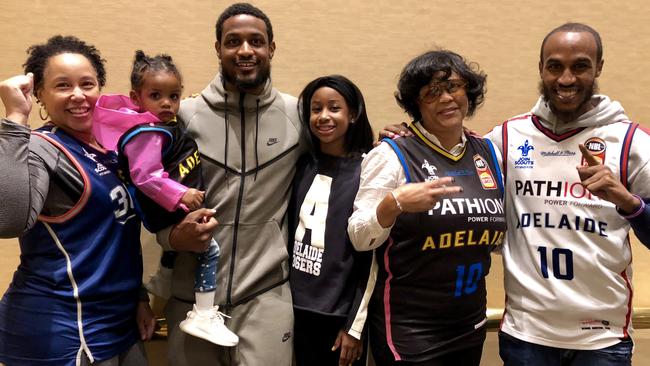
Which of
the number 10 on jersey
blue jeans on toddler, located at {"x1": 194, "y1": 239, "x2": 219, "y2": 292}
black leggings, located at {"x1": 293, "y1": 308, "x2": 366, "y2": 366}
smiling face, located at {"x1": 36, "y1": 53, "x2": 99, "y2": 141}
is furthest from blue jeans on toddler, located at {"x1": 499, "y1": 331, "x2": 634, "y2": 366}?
smiling face, located at {"x1": 36, "y1": 53, "x2": 99, "y2": 141}

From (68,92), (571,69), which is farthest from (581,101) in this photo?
(68,92)

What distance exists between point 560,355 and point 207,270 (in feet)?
3.74

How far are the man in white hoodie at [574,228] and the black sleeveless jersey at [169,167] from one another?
1.06 metres

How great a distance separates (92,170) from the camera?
145 cm

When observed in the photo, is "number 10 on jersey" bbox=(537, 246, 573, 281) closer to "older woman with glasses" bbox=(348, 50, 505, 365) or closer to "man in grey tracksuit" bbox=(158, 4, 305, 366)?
"older woman with glasses" bbox=(348, 50, 505, 365)

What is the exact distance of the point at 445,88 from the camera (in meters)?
1.53

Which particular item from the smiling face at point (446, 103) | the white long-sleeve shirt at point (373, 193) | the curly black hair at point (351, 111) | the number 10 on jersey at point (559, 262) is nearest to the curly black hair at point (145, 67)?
the curly black hair at point (351, 111)

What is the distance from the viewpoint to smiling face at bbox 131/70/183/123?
5.32 feet

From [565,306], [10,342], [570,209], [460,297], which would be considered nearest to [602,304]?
[565,306]

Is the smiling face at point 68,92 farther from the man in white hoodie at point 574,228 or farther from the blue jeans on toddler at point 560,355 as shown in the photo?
the blue jeans on toddler at point 560,355

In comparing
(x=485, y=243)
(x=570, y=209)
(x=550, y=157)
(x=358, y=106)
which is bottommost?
(x=485, y=243)

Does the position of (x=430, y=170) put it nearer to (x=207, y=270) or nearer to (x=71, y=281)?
(x=207, y=270)

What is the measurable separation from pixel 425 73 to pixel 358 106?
0.94ft

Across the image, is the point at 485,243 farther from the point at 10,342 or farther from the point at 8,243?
the point at 8,243
